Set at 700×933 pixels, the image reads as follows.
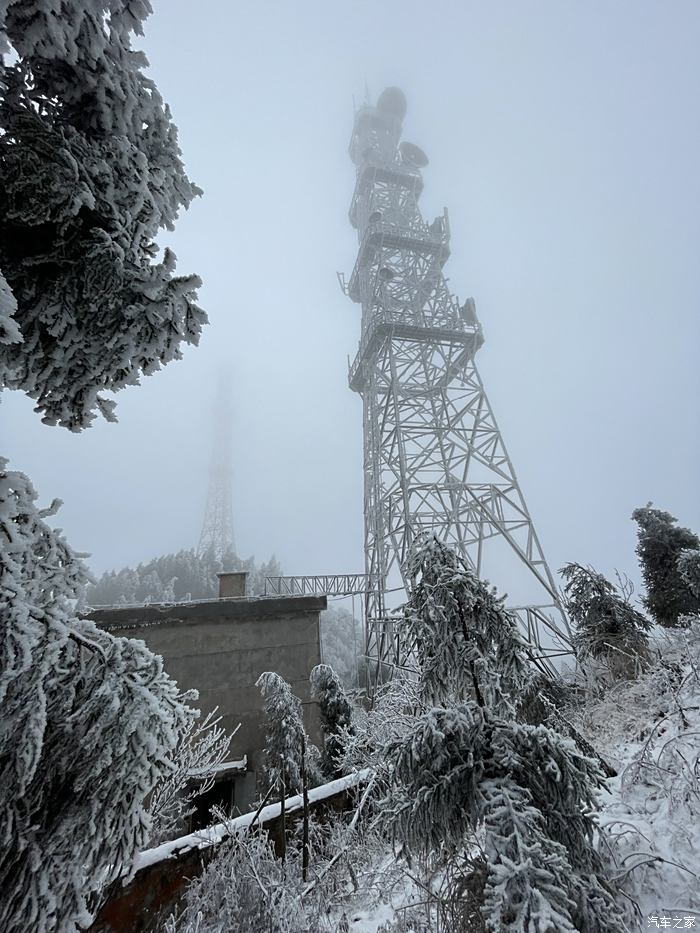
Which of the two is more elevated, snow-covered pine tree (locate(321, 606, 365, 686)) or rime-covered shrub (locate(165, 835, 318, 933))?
snow-covered pine tree (locate(321, 606, 365, 686))

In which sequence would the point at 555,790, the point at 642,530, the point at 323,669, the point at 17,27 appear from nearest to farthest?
the point at 17,27, the point at 555,790, the point at 323,669, the point at 642,530

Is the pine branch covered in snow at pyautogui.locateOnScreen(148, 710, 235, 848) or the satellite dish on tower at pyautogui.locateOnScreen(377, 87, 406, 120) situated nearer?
the pine branch covered in snow at pyautogui.locateOnScreen(148, 710, 235, 848)

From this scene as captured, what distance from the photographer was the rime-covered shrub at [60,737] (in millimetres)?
1343

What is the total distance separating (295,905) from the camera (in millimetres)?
4398

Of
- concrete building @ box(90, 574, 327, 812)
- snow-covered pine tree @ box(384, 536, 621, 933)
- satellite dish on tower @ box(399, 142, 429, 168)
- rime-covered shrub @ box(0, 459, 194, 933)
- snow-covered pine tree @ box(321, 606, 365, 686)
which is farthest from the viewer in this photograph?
snow-covered pine tree @ box(321, 606, 365, 686)

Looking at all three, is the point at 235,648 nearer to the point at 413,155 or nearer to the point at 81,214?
the point at 81,214

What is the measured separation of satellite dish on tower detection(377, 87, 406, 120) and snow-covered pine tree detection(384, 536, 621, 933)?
38966mm

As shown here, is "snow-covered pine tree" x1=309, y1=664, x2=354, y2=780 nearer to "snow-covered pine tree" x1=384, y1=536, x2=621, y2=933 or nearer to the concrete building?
the concrete building

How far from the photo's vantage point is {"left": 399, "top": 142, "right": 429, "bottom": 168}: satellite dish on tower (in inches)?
1016

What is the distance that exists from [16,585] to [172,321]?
4.15 ft

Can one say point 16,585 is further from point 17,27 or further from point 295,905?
point 295,905

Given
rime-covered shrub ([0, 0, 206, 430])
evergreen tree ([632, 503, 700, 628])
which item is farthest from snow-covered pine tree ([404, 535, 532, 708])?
evergreen tree ([632, 503, 700, 628])

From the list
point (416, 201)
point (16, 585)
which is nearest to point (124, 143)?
point (16, 585)

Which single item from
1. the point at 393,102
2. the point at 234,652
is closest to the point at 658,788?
the point at 234,652
